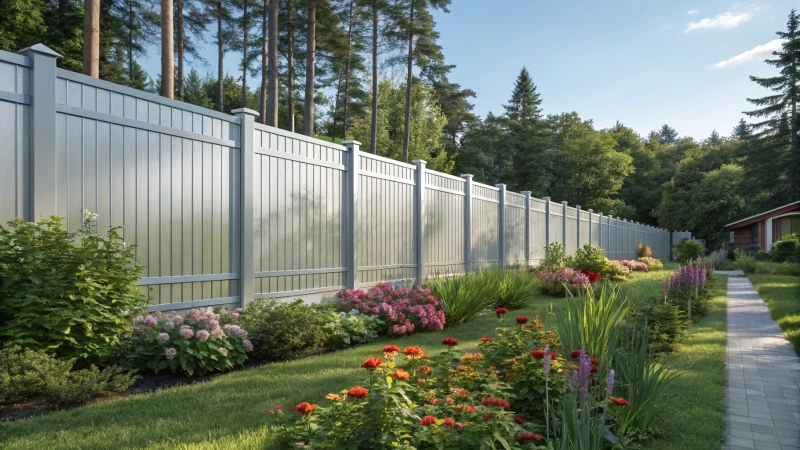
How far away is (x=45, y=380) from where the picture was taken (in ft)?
12.0

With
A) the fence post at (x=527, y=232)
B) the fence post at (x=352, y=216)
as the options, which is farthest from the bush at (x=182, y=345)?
the fence post at (x=527, y=232)

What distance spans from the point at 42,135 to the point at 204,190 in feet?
5.73

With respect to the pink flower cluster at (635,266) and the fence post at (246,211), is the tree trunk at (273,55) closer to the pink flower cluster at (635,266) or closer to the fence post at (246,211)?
the fence post at (246,211)

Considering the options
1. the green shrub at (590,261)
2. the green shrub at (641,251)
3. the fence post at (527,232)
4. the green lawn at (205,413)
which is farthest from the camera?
the green shrub at (641,251)

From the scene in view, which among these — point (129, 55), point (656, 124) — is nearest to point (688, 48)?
point (129, 55)

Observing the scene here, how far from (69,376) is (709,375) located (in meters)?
5.33

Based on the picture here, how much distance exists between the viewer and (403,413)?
2506 mm

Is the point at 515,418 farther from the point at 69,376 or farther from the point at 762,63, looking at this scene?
the point at 762,63

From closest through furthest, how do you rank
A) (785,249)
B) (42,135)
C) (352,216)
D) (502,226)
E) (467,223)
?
1. (42,135)
2. (352,216)
3. (467,223)
4. (502,226)
5. (785,249)

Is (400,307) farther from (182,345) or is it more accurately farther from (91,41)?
(91,41)

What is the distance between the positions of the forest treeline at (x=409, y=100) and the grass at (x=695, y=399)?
12.6m

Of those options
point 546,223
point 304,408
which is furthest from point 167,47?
point 546,223

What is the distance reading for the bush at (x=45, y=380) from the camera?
359 centimetres

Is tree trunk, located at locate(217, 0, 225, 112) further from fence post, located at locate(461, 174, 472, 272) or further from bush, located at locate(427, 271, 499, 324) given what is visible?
bush, located at locate(427, 271, 499, 324)
